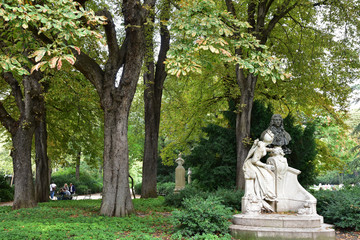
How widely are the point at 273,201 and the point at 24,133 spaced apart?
30.2ft

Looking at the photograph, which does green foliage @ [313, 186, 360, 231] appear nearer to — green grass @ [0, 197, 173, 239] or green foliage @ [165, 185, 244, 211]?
green foliage @ [165, 185, 244, 211]

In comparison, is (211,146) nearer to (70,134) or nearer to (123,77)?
(123,77)

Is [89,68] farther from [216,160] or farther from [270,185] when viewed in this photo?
[216,160]

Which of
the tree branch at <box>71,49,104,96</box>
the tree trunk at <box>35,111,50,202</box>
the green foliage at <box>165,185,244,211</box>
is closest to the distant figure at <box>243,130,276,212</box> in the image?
the green foliage at <box>165,185,244,211</box>

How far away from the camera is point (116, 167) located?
1020cm

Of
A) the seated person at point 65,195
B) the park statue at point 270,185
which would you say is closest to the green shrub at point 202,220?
the park statue at point 270,185

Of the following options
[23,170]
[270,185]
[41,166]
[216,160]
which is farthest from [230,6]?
[41,166]

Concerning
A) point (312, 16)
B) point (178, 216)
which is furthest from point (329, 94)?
point (178, 216)

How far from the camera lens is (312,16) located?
15.2 metres

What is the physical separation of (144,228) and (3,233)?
3.08 meters

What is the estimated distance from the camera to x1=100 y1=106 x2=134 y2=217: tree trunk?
10.1m

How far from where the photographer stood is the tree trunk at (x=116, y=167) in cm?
1009

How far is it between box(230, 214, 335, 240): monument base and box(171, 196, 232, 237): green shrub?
0.32m

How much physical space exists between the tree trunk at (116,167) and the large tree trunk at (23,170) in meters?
3.84
